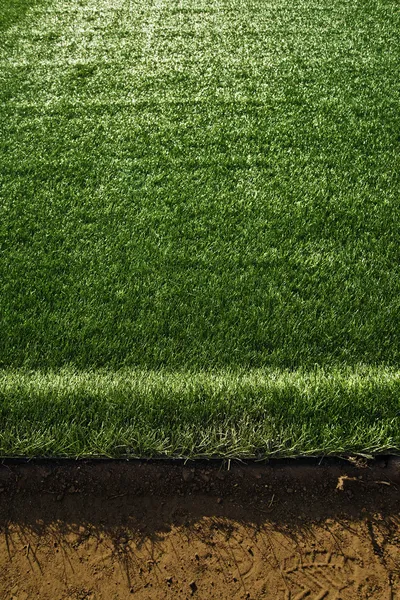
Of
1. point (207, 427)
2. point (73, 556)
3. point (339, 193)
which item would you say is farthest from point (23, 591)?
point (339, 193)

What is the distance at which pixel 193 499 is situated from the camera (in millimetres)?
1831

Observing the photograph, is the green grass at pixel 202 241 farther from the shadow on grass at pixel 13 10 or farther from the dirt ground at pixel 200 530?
the shadow on grass at pixel 13 10

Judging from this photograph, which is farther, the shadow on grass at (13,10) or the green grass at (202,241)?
the shadow on grass at (13,10)

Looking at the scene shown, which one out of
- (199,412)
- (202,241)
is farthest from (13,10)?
(199,412)

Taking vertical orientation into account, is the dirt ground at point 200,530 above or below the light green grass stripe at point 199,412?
below

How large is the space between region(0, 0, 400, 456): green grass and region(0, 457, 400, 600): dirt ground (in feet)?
0.37

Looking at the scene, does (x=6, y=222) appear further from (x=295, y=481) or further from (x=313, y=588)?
(x=313, y=588)

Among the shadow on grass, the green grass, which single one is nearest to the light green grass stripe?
the green grass

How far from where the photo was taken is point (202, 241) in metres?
2.76

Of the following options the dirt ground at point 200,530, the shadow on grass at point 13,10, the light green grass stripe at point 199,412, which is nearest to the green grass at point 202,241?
the light green grass stripe at point 199,412

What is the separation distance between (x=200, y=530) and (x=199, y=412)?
0.48 m

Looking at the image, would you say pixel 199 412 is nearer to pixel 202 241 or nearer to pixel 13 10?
pixel 202 241

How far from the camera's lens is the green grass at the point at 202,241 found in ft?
6.96

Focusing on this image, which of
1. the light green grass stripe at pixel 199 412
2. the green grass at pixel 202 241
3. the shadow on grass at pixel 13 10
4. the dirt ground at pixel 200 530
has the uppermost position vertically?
the shadow on grass at pixel 13 10
